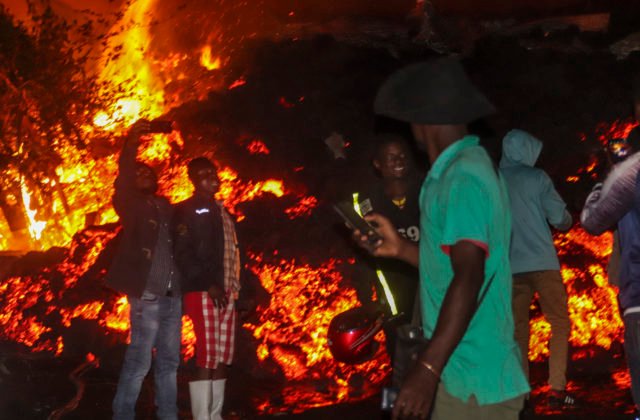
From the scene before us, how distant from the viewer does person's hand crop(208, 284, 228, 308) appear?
6.55 metres

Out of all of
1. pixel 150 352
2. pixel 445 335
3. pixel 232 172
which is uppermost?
pixel 232 172

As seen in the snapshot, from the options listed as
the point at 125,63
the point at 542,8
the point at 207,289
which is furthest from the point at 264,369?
the point at 542,8

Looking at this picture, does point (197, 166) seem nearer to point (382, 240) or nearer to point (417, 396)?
point (382, 240)

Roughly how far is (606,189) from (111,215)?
1044 centimetres

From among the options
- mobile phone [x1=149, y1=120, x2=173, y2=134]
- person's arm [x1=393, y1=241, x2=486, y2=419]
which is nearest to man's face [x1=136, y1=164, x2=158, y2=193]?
mobile phone [x1=149, y1=120, x2=173, y2=134]

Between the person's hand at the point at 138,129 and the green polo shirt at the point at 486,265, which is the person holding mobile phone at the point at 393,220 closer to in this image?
the person's hand at the point at 138,129

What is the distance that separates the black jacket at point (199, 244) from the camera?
662 centimetres

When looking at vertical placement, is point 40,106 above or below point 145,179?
above

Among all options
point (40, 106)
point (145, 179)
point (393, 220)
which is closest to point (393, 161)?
point (393, 220)

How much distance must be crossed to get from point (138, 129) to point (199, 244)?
119 centimetres

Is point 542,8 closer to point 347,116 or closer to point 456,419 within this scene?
point 347,116

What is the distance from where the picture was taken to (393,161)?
6.29 m

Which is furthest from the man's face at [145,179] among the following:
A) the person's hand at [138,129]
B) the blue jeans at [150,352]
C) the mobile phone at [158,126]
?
the blue jeans at [150,352]

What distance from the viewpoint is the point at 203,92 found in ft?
48.9
